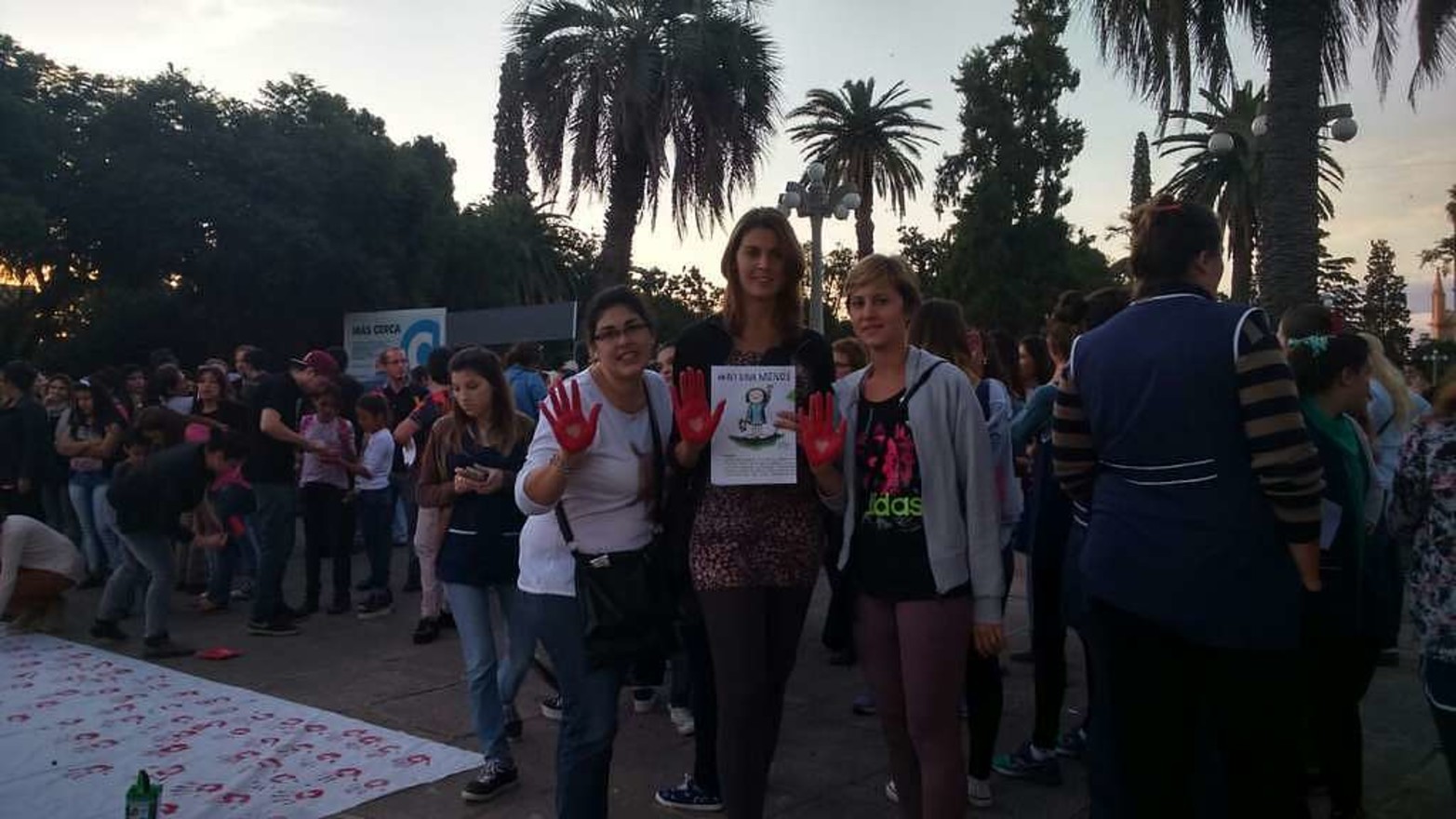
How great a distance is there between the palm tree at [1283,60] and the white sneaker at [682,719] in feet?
27.2

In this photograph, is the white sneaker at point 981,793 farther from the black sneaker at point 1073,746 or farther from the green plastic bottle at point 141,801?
the green plastic bottle at point 141,801

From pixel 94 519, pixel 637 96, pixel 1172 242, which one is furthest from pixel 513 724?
pixel 637 96

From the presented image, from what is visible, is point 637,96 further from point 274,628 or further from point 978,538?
point 978,538

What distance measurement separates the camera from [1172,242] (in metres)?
2.79

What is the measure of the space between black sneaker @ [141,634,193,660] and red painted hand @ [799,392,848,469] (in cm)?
567

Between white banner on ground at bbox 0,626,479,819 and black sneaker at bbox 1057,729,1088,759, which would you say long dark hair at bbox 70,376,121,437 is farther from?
black sneaker at bbox 1057,729,1088,759

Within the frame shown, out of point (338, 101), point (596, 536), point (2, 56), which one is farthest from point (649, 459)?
point (338, 101)

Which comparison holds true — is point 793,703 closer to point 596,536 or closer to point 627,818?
point 627,818

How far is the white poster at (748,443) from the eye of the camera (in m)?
3.11

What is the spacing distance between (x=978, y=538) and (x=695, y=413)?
92 centimetres

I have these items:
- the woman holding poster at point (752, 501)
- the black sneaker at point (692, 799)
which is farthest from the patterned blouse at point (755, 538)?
the black sneaker at point (692, 799)

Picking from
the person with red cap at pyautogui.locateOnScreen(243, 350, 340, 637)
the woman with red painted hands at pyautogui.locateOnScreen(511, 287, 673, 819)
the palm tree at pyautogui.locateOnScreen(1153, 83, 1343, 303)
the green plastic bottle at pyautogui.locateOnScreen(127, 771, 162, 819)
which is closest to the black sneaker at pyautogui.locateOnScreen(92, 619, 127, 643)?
the person with red cap at pyautogui.locateOnScreen(243, 350, 340, 637)

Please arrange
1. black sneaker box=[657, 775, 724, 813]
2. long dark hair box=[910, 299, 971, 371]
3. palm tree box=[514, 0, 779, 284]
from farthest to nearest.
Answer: palm tree box=[514, 0, 779, 284] → black sneaker box=[657, 775, 724, 813] → long dark hair box=[910, 299, 971, 371]

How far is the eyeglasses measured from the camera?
10.8 feet
